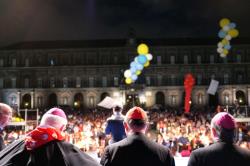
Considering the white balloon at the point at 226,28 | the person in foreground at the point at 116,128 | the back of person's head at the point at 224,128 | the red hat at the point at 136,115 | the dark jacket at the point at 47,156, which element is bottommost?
the person in foreground at the point at 116,128

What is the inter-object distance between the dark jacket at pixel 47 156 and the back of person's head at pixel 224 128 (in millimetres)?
1151

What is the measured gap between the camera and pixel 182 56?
54344 mm

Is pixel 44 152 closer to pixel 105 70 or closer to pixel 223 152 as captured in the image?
pixel 223 152

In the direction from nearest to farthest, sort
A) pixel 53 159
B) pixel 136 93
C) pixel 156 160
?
pixel 53 159 → pixel 156 160 → pixel 136 93

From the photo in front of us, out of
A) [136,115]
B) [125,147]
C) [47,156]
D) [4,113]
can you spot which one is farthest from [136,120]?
[4,113]

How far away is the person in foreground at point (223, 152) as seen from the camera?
299 centimetres

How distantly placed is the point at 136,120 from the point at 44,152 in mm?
1105

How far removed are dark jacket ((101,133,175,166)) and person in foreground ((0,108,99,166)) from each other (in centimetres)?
72

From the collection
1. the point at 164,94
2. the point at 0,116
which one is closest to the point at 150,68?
the point at 164,94

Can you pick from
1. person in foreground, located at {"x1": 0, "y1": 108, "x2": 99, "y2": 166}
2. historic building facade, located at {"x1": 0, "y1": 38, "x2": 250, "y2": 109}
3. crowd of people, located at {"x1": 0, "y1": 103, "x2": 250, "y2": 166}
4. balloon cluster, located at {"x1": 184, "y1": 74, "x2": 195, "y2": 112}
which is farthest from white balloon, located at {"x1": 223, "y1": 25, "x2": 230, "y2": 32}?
historic building facade, located at {"x1": 0, "y1": 38, "x2": 250, "y2": 109}

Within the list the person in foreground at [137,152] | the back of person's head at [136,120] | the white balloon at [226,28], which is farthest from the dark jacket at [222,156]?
the white balloon at [226,28]

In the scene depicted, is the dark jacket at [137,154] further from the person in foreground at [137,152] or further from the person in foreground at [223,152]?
the person in foreground at [223,152]

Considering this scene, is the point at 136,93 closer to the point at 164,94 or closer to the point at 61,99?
the point at 164,94

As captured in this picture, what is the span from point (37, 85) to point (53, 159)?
173 ft
